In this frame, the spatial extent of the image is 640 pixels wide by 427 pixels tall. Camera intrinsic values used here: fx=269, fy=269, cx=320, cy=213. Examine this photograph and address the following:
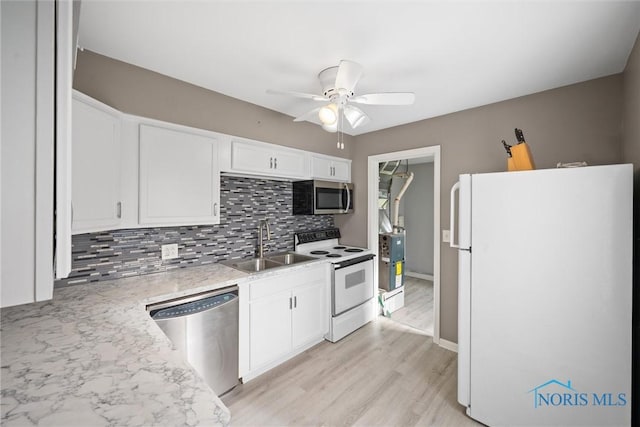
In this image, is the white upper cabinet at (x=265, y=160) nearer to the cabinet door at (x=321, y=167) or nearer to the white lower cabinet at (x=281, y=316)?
the cabinet door at (x=321, y=167)

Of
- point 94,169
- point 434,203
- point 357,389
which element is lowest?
point 357,389

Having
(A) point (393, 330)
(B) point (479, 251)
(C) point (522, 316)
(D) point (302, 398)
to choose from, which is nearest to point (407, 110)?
(B) point (479, 251)

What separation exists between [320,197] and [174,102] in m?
1.65

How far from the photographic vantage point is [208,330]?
181 cm

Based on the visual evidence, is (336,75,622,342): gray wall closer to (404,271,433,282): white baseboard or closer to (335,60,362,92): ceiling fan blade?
(335,60,362,92): ceiling fan blade

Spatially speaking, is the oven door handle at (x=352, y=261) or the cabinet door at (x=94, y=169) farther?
the oven door handle at (x=352, y=261)

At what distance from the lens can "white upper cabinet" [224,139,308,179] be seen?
239 centimetres

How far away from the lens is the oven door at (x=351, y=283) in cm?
Result: 284

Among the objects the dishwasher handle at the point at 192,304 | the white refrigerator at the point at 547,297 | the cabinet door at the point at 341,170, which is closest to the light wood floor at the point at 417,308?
the white refrigerator at the point at 547,297

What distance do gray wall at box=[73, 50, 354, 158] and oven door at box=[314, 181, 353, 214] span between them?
529 millimetres

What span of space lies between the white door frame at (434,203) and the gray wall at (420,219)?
7.15 ft

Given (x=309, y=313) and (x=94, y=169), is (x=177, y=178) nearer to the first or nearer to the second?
(x=94, y=169)

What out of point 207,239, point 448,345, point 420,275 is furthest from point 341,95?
point 420,275

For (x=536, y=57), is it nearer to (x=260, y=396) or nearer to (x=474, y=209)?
(x=474, y=209)
